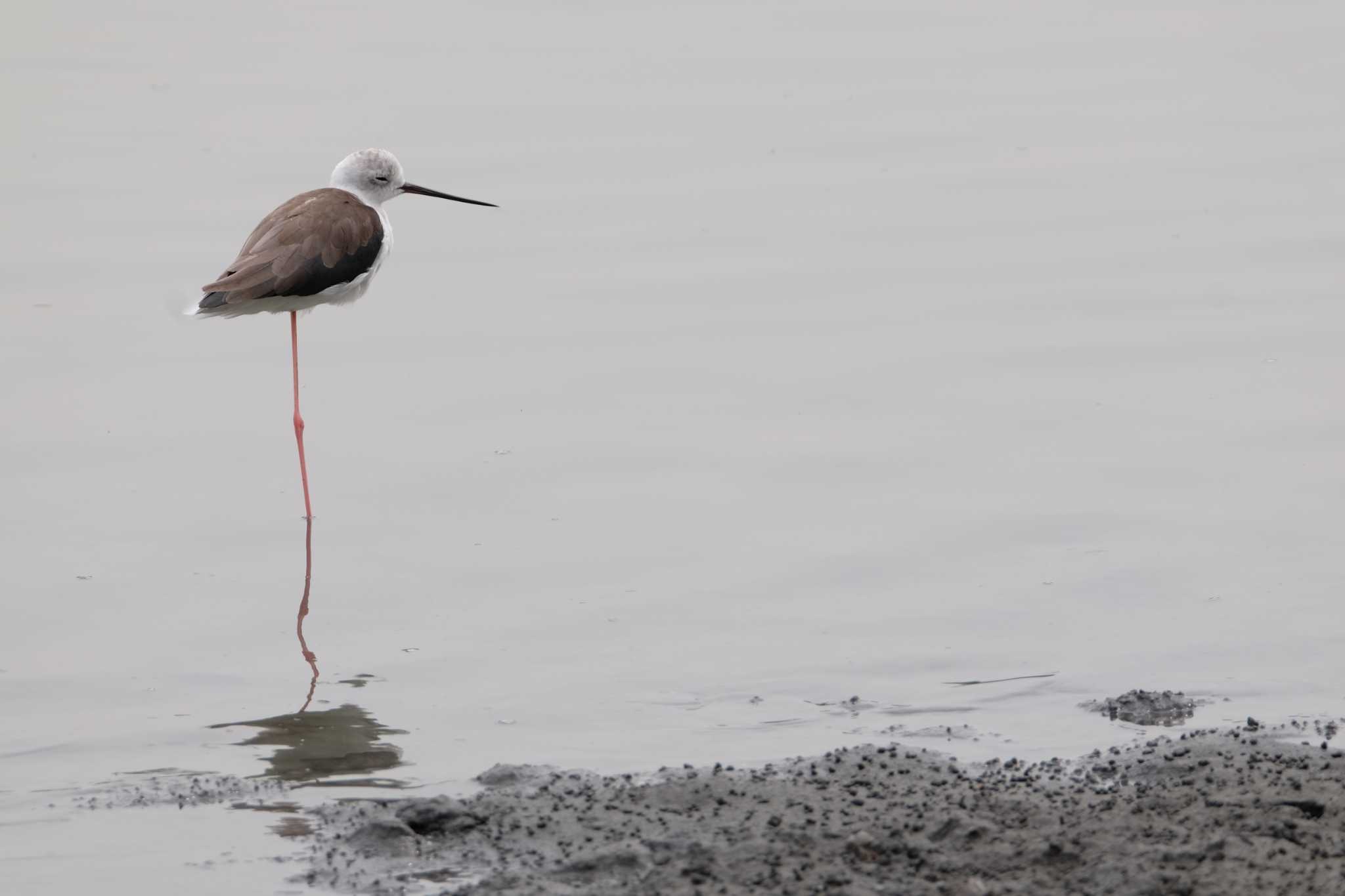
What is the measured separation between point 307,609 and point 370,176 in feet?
9.09

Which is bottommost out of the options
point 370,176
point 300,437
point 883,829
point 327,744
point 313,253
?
point 883,829

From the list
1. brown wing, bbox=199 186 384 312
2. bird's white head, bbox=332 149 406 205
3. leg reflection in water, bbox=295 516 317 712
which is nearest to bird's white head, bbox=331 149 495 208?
bird's white head, bbox=332 149 406 205

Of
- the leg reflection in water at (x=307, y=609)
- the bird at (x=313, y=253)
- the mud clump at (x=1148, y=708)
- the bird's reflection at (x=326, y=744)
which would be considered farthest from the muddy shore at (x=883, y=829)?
the bird at (x=313, y=253)

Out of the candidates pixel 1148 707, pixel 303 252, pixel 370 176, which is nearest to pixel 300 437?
pixel 303 252

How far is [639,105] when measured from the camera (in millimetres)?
14570

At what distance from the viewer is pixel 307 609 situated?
7000 mm

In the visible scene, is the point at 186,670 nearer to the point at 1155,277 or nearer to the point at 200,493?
the point at 200,493

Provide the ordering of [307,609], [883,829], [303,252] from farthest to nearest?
[303,252]
[307,609]
[883,829]

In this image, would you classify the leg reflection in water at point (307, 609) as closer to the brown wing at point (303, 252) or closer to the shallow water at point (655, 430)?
the shallow water at point (655, 430)

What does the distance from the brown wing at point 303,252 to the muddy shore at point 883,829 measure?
3471 millimetres

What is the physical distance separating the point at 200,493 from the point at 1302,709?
431cm

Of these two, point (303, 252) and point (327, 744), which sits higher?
point (303, 252)

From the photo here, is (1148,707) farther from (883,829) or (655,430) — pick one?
(655,430)

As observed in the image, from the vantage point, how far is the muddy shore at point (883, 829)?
4.46 metres
